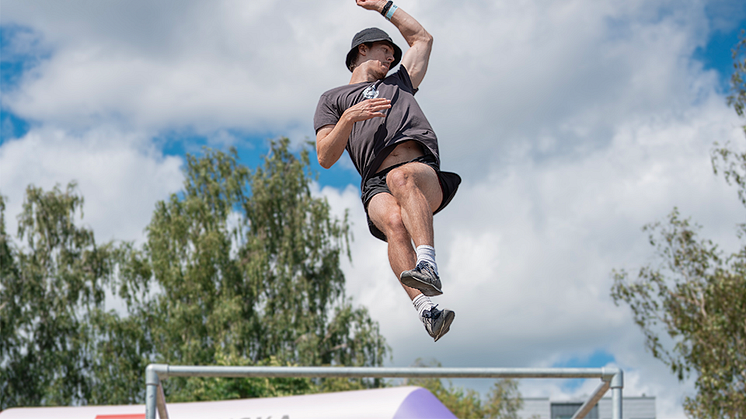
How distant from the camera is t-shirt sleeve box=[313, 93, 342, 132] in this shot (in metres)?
4.28

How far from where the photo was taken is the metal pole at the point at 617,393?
13.2ft

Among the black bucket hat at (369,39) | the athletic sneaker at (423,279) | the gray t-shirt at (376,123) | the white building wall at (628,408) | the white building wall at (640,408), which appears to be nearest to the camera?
the athletic sneaker at (423,279)

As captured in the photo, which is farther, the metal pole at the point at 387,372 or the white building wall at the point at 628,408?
the white building wall at the point at 628,408

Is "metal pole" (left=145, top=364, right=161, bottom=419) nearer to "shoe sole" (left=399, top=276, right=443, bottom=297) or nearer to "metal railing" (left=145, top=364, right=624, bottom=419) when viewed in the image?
"metal railing" (left=145, top=364, right=624, bottom=419)

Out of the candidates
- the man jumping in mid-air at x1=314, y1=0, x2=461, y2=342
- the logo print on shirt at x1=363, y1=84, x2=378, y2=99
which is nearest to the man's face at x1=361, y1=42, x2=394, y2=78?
the man jumping in mid-air at x1=314, y1=0, x2=461, y2=342

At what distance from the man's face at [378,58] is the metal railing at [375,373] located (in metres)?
1.87

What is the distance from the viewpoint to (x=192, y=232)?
25.7m

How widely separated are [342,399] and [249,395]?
1303 centimetres

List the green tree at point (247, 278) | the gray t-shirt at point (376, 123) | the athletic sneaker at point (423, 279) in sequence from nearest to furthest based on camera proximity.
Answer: the athletic sneaker at point (423, 279) < the gray t-shirt at point (376, 123) < the green tree at point (247, 278)

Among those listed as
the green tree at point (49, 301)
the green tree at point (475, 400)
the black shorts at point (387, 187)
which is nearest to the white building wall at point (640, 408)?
the green tree at point (475, 400)

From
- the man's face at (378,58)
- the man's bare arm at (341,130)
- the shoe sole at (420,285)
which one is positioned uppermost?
the man's face at (378,58)

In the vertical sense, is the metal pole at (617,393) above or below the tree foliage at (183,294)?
below

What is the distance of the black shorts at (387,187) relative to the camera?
4.21 meters

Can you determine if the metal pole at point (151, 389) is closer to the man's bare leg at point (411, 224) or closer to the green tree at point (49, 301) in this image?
the man's bare leg at point (411, 224)
